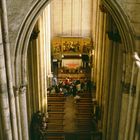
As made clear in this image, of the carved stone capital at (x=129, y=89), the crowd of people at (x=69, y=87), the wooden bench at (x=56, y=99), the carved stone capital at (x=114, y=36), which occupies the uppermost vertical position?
the carved stone capital at (x=114, y=36)

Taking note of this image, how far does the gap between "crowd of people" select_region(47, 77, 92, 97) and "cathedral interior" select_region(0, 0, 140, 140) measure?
6cm

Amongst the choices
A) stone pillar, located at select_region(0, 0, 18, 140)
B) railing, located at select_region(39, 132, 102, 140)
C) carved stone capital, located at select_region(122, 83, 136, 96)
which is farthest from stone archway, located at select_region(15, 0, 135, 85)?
railing, located at select_region(39, 132, 102, 140)

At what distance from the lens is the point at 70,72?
21.7 metres

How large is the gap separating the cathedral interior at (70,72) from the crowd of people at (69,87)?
0.06m

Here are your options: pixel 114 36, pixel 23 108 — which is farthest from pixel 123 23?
pixel 23 108

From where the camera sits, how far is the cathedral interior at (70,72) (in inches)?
349

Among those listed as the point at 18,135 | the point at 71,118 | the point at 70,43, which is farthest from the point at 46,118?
the point at 70,43

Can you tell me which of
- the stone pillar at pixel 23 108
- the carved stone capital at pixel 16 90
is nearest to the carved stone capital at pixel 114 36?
the stone pillar at pixel 23 108

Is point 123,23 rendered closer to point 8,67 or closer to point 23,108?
point 8,67

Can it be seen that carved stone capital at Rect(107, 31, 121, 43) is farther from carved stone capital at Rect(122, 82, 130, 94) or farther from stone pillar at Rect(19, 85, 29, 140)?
stone pillar at Rect(19, 85, 29, 140)

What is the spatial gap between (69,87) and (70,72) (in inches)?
125

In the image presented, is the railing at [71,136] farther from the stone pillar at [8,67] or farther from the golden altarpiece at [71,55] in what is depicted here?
the golden altarpiece at [71,55]

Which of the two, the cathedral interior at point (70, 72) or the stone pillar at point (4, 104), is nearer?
the stone pillar at point (4, 104)

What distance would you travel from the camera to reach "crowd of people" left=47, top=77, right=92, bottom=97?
59.8 ft
